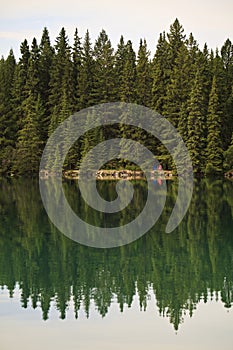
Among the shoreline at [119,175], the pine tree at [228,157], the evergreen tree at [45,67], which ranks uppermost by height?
the evergreen tree at [45,67]

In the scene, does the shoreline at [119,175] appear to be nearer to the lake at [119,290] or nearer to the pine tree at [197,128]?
the pine tree at [197,128]

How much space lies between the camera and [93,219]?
24500 millimetres

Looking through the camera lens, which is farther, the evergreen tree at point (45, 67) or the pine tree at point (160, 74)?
the evergreen tree at point (45, 67)

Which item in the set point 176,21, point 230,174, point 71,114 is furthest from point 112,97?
point 230,174

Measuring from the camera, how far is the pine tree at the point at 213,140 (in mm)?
48938

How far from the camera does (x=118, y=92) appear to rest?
56.2 metres

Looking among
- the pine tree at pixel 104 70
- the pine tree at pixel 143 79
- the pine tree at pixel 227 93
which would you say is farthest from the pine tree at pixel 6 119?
the pine tree at pixel 227 93

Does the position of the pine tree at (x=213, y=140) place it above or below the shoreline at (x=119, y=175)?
above

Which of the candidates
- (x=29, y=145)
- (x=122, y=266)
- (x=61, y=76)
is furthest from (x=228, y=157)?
(x=122, y=266)

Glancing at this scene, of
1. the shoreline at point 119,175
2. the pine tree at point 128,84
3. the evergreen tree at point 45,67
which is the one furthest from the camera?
the evergreen tree at point 45,67

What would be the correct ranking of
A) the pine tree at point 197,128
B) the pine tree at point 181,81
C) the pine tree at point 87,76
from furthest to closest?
the pine tree at point 87,76 < the pine tree at point 181,81 < the pine tree at point 197,128

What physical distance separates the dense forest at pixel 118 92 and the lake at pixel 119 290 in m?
27.7

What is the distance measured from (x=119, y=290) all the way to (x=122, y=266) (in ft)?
7.33

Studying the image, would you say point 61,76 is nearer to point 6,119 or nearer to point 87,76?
point 87,76
